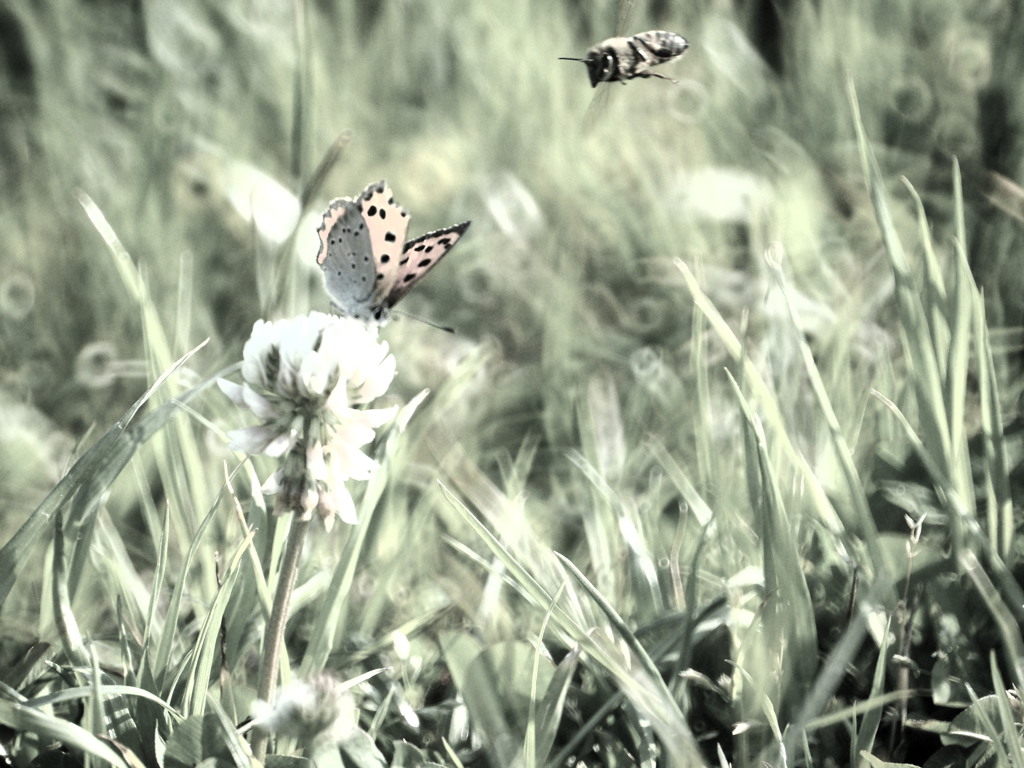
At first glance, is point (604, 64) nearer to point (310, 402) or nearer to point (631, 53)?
point (631, 53)

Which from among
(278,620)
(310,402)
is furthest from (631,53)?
(278,620)

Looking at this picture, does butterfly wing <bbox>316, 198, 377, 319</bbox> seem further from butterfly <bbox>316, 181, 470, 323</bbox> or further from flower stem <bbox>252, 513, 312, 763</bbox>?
flower stem <bbox>252, 513, 312, 763</bbox>

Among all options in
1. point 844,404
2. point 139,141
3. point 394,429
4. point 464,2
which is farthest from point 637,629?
point 464,2

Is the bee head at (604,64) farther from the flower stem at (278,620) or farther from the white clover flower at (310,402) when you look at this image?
the flower stem at (278,620)

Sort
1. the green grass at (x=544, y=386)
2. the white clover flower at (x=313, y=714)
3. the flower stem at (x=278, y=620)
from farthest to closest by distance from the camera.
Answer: the green grass at (x=544, y=386)
the flower stem at (x=278, y=620)
the white clover flower at (x=313, y=714)

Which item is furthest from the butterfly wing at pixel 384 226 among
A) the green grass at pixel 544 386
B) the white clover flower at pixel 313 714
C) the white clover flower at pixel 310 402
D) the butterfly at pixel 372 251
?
the white clover flower at pixel 313 714

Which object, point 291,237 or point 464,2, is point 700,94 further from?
point 291,237
